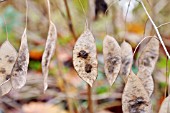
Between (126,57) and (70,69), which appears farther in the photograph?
(70,69)

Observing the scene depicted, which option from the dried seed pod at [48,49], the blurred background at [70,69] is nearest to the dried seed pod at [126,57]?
the dried seed pod at [48,49]

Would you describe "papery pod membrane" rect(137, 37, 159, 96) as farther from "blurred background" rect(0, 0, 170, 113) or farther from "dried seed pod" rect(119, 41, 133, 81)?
"blurred background" rect(0, 0, 170, 113)

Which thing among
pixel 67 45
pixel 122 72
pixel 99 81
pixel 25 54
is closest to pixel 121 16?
pixel 99 81

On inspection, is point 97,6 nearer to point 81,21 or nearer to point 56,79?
point 56,79

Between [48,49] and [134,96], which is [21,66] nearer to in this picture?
[48,49]

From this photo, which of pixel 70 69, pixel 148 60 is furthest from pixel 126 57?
pixel 70 69
